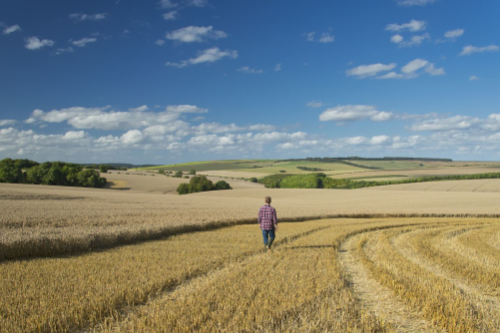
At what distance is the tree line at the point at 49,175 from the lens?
250ft

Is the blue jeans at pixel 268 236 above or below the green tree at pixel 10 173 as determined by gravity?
below

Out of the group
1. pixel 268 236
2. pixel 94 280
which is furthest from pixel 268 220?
pixel 94 280

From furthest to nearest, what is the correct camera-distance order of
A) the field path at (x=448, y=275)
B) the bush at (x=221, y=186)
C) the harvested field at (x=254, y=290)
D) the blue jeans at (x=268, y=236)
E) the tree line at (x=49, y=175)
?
the bush at (x=221, y=186) → the tree line at (x=49, y=175) → the blue jeans at (x=268, y=236) → the field path at (x=448, y=275) → the harvested field at (x=254, y=290)

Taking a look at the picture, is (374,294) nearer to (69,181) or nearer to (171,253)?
(171,253)

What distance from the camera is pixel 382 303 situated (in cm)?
850

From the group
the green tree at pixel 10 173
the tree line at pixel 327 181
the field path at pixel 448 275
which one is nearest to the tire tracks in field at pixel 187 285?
the field path at pixel 448 275

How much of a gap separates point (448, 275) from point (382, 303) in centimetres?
378

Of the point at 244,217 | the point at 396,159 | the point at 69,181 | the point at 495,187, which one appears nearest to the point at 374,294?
the point at 244,217

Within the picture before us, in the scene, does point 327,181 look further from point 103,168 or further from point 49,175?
point 103,168

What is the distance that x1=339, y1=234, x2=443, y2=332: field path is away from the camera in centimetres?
722

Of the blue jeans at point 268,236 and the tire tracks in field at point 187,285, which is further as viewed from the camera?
the blue jeans at point 268,236

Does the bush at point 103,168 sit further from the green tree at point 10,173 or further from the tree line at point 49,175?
the green tree at point 10,173

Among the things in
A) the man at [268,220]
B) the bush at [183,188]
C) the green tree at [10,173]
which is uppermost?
the green tree at [10,173]

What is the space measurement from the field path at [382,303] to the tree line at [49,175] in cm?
7600
